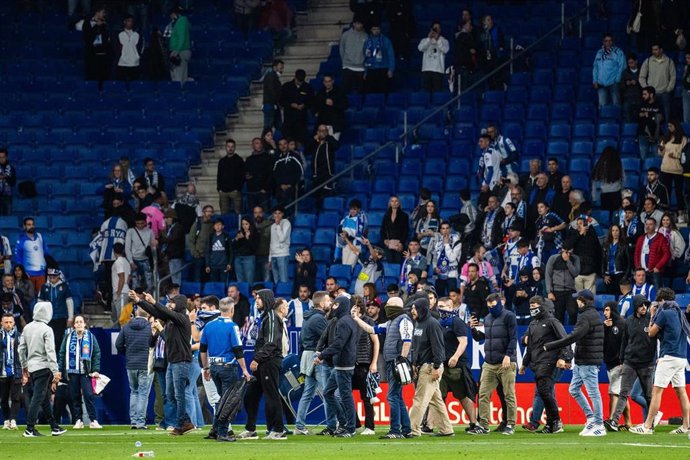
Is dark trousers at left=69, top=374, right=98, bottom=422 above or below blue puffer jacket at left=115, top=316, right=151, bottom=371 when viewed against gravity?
below

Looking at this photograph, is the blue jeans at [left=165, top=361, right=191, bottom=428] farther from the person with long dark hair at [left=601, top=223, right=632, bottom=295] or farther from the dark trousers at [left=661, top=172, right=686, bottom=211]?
the dark trousers at [left=661, top=172, right=686, bottom=211]

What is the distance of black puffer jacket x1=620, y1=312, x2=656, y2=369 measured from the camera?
73.7 feet

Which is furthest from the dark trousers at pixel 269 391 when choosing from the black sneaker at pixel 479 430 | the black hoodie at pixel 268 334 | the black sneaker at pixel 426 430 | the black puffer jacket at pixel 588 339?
the black puffer jacket at pixel 588 339

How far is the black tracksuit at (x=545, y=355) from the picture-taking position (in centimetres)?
2189

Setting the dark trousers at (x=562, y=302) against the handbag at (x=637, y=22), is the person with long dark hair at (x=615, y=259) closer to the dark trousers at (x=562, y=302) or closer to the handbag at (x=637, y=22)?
the dark trousers at (x=562, y=302)

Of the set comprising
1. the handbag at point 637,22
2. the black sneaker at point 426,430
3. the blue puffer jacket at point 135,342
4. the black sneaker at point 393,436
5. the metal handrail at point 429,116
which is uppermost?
the handbag at point 637,22

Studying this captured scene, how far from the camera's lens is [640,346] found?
73.7 feet

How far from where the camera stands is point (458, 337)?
22703 mm

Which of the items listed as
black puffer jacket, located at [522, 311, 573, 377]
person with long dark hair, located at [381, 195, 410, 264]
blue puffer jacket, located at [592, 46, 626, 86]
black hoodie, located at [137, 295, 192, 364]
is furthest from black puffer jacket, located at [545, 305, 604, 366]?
blue puffer jacket, located at [592, 46, 626, 86]

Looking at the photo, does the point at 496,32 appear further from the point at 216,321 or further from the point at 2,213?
the point at 216,321

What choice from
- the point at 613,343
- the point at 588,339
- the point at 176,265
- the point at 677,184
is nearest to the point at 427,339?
the point at 588,339

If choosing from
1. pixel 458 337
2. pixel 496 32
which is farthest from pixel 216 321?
pixel 496 32

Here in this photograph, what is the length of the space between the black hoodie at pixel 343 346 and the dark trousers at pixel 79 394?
516 cm

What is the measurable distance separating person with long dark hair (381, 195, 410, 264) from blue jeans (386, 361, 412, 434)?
8345 millimetres
